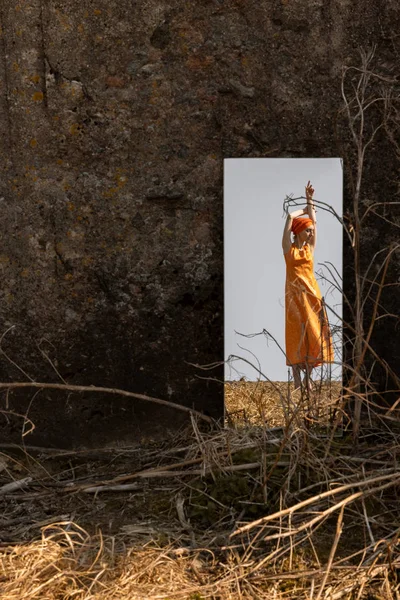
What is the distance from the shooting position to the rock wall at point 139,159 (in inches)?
169

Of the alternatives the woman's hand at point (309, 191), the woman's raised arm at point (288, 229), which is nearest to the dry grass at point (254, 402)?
the woman's raised arm at point (288, 229)

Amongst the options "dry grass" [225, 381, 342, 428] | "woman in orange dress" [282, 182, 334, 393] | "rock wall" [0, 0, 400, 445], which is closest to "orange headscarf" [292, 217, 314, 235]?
"woman in orange dress" [282, 182, 334, 393]

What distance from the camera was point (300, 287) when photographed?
4246mm

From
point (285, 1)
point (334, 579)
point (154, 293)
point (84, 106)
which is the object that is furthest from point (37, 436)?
point (285, 1)

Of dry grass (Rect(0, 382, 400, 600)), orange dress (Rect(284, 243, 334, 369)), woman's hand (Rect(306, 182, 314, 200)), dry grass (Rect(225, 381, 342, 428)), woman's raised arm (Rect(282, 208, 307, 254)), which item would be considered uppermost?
woman's hand (Rect(306, 182, 314, 200))

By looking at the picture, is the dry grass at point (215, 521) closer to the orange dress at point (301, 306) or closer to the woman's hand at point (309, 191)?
the orange dress at point (301, 306)

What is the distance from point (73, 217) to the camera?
4344mm

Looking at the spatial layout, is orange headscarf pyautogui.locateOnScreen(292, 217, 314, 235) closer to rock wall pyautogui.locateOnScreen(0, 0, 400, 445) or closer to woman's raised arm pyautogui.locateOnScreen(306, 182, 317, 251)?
woman's raised arm pyautogui.locateOnScreen(306, 182, 317, 251)

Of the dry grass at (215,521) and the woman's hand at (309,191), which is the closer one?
the dry grass at (215,521)

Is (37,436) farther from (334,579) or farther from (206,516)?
(334,579)

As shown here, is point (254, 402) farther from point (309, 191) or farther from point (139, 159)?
point (139, 159)

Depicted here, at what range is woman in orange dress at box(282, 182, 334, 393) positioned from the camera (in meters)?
4.21

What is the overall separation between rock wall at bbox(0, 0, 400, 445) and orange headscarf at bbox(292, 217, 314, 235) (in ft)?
0.74

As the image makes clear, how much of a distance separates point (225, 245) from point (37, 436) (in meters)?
1.26
